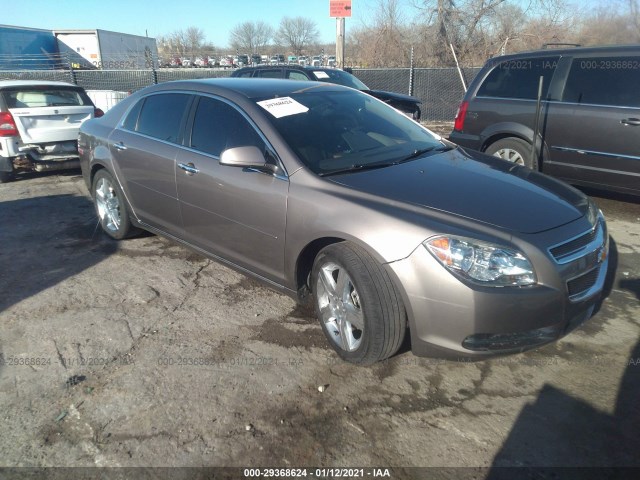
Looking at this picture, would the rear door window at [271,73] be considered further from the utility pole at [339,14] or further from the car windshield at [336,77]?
the utility pole at [339,14]

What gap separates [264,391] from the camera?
284 centimetres

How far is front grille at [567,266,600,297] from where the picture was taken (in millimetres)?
2679

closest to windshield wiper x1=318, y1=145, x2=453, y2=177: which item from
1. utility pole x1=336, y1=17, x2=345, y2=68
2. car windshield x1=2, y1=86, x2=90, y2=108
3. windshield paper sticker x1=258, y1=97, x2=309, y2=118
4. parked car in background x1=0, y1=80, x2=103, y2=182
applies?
windshield paper sticker x1=258, y1=97, x2=309, y2=118

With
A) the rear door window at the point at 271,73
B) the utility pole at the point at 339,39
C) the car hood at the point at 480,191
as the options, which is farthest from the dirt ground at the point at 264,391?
the utility pole at the point at 339,39

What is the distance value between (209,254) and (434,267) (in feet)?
6.74

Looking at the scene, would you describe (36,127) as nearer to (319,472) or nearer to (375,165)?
(375,165)

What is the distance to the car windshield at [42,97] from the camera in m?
7.54

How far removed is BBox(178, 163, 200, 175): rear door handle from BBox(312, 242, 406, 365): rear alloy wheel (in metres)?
1.34

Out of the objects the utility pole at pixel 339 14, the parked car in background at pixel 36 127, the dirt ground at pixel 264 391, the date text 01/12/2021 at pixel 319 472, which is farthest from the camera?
the utility pole at pixel 339 14

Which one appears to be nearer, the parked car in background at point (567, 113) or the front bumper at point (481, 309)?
the front bumper at point (481, 309)

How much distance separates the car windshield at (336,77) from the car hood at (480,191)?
25.4 ft

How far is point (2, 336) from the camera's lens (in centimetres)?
345

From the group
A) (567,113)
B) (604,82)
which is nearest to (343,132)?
(567,113)

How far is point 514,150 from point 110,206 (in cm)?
478
